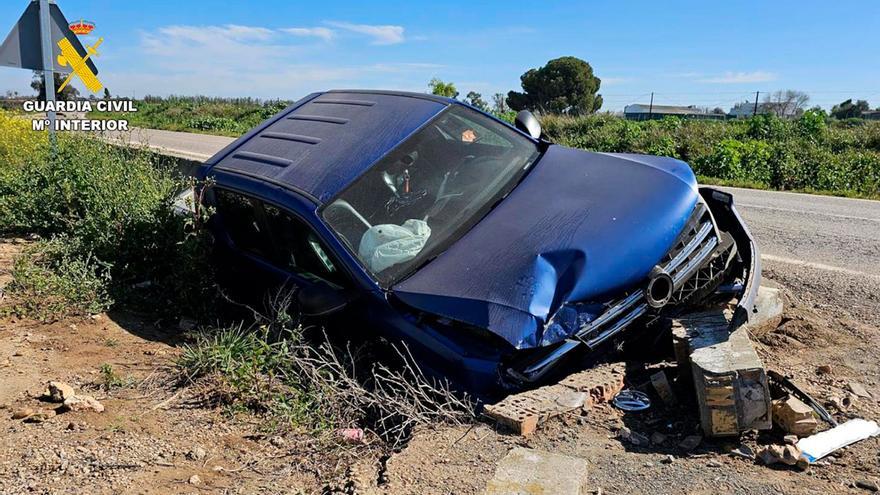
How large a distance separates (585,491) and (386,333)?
134cm

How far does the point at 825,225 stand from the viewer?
307 inches

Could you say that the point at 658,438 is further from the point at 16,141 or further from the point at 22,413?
the point at 16,141

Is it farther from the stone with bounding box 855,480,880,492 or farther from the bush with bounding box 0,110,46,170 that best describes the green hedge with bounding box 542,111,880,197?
the bush with bounding box 0,110,46,170

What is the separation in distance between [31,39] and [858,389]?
324 inches

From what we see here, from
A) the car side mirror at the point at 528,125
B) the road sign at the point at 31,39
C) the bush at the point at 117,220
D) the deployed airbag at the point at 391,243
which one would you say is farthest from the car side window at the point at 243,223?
the road sign at the point at 31,39

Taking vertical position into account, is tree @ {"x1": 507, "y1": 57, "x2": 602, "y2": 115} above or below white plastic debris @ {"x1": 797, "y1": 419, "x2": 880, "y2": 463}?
above

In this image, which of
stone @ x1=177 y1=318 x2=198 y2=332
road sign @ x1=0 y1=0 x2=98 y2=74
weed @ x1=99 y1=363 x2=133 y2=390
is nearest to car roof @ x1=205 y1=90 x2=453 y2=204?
stone @ x1=177 y1=318 x2=198 y2=332

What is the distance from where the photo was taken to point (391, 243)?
12.3ft

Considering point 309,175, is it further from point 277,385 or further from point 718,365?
point 718,365

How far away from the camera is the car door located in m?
3.94

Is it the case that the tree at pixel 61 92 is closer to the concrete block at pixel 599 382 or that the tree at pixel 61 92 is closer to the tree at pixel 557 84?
the concrete block at pixel 599 382

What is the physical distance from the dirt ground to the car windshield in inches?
40.2

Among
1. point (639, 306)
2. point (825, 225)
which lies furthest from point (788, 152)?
point (639, 306)

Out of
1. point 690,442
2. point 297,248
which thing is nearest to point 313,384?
point 297,248
